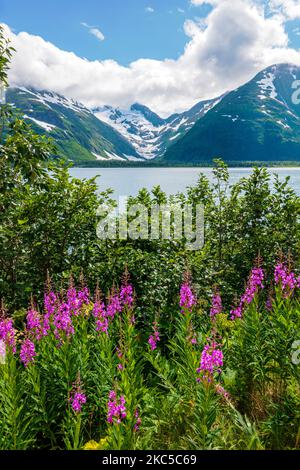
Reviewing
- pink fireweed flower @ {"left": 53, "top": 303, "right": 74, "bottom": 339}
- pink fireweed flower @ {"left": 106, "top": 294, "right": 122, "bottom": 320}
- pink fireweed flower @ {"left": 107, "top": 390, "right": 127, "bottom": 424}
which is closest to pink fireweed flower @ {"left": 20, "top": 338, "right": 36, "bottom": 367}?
pink fireweed flower @ {"left": 53, "top": 303, "right": 74, "bottom": 339}

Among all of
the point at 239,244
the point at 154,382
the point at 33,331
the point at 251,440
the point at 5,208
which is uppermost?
the point at 5,208

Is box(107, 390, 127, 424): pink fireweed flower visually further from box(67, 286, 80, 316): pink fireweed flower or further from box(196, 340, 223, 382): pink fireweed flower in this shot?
box(67, 286, 80, 316): pink fireweed flower

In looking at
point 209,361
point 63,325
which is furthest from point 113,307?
point 209,361

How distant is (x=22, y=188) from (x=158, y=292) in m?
4.03

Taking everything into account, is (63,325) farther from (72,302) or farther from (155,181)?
(155,181)

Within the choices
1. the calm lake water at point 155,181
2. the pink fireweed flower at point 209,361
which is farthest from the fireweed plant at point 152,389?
the calm lake water at point 155,181

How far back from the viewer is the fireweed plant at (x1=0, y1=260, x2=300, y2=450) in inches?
172

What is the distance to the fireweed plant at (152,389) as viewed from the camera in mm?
4363

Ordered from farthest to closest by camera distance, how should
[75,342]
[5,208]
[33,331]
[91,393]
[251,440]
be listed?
1. [5,208]
2. [33,331]
3. [75,342]
4. [91,393]
5. [251,440]

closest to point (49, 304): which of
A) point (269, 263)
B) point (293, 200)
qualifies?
point (269, 263)

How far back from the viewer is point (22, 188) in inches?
352

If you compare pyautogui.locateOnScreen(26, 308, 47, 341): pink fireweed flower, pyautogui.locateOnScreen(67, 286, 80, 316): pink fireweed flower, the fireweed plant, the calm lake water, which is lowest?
the fireweed plant

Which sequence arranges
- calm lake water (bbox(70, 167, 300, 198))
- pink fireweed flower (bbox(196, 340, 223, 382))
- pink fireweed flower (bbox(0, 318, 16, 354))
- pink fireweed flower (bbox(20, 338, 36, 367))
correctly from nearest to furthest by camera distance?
pink fireweed flower (bbox(196, 340, 223, 382)) < pink fireweed flower (bbox(0, 318, 16, 354)) < pink fireweed flower (bbox(20, 338, 36, 367)) < calm lake water (bbox(70, 167, 300, 198))
